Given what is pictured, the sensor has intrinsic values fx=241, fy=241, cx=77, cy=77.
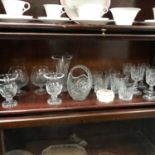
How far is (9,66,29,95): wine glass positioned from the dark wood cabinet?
22 mm

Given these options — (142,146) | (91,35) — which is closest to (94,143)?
(142,146)

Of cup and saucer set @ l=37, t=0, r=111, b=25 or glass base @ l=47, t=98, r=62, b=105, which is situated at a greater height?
cup and saucer set @ l=37, t=0, r=111, b=25

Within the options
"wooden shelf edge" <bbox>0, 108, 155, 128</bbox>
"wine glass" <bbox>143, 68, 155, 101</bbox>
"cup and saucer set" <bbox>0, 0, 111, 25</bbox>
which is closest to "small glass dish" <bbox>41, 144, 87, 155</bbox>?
"wooden shelf edge" <bbox>0, 108, 155, 128</bbox>

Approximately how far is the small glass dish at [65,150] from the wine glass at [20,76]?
0.64 feet

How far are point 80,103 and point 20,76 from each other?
0.65ft

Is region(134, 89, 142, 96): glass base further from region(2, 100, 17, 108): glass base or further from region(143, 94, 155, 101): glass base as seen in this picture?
region(2, 100, 17, 108): glass base

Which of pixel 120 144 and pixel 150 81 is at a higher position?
pixel 150 81

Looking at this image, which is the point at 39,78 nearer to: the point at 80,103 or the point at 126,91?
the point at 80,103

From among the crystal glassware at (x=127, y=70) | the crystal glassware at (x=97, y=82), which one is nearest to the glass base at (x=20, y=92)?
the crystal glassware at (x=97, y=82)

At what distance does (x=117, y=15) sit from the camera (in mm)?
648

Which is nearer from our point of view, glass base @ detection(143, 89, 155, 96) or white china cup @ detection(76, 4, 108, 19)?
white china cup @ detection(76, 4, 108, 19)

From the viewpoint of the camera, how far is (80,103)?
671mm

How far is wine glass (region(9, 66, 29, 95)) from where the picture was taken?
717mm

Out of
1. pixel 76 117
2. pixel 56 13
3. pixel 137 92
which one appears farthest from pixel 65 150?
pixel 56 13
